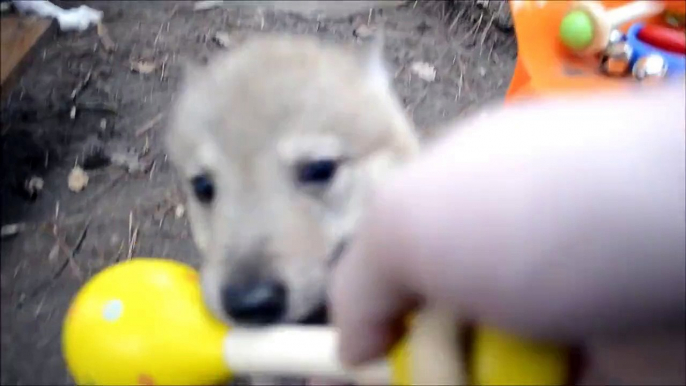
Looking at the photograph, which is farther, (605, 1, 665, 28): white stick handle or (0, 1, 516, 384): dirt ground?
(605, 1, 665, 28): white stick handle

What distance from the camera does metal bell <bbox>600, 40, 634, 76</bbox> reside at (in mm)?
1773

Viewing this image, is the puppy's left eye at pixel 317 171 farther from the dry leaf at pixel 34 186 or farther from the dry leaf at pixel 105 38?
the dry leaf at pixel 105 38

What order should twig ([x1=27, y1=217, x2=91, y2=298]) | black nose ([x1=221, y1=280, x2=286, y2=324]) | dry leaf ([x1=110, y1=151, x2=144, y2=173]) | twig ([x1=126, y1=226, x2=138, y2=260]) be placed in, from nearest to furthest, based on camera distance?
1. black nose ([x1=221, y1=280, x2=286, y2=324])
2. twig ([x1=27, y1=217, x2=91, y2=298])
3. twig ([x1=126, y1=226, x2=138, y2=260])
4. dry leaf ([x1=110, y1=151, x2=144, y2=173])

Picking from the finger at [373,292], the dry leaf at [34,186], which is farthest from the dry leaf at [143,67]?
the finger at [373,292]

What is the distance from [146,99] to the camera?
7.00 feet

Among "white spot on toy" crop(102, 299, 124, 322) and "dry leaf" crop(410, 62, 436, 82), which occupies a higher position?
"white spot on toy" crop(102, 299, 124, 322)

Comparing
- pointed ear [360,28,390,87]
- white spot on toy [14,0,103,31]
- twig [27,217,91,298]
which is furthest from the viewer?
white spot on toy [14,0,103,31]

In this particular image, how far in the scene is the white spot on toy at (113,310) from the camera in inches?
35.3

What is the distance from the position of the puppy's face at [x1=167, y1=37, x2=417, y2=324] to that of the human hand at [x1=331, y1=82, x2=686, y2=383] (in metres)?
0.45

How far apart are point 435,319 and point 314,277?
376 mm

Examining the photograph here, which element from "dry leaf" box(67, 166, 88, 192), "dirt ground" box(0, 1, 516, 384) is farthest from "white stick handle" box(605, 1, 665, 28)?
"dry leaf" box(67, 166, 88, 192)

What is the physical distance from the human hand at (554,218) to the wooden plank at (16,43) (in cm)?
139

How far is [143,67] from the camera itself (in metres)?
2.23

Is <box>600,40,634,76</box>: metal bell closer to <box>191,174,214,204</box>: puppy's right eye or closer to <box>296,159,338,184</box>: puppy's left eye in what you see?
<box>296,159,338,184</box>: puppy's left eye
